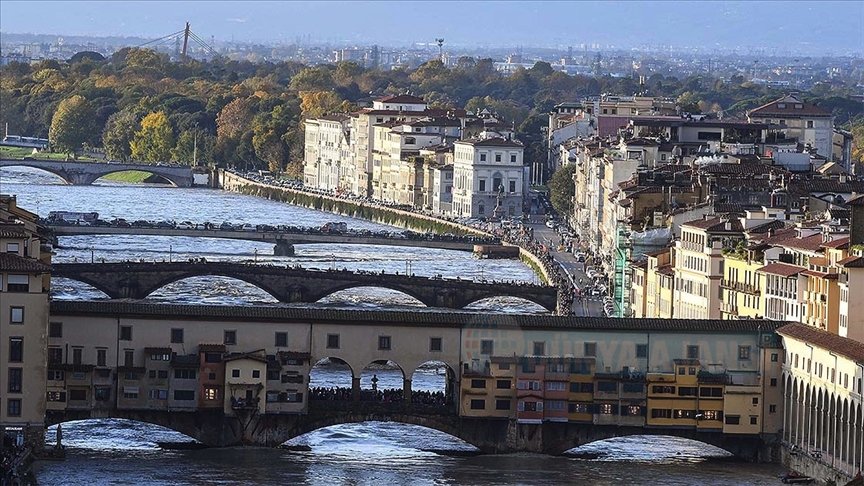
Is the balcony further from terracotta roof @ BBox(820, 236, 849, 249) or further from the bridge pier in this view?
the bridge pier

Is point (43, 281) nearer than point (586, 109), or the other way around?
point (43, 281)

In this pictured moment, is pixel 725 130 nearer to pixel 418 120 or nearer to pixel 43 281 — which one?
pixel 418 120

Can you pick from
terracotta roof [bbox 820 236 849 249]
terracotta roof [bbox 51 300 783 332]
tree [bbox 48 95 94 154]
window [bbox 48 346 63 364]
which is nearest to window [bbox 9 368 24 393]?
window [bbox 48 346 63 364]

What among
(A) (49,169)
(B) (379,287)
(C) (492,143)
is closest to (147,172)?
(A) (49,169)

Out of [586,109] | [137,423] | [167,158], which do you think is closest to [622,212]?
[137,423]

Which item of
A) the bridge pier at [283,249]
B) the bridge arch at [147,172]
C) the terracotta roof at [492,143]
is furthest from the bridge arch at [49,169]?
the bridge pier at [283,249]
